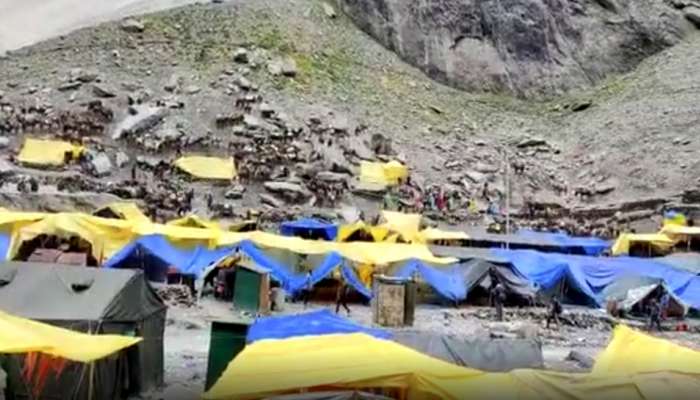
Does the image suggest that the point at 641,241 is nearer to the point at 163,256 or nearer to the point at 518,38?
the point at 163,256

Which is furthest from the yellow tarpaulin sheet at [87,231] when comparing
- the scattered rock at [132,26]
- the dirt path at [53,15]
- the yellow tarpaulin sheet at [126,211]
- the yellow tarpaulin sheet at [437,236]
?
the dirt path at [53,15]

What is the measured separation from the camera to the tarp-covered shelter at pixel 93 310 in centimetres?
1081

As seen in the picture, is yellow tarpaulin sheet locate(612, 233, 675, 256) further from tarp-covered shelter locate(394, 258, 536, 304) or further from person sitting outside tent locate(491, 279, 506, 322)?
person sitting outside tent locate(491, 279, 506, 322)

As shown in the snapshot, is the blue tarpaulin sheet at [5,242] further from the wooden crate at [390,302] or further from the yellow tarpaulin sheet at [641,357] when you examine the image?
the yellow tarpaulin sheet at [641,357]

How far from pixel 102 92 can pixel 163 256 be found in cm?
1864

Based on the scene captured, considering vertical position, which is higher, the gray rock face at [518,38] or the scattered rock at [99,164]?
the gray rock face at [518,38]

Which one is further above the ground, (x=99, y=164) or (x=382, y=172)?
(x=382, y=172)

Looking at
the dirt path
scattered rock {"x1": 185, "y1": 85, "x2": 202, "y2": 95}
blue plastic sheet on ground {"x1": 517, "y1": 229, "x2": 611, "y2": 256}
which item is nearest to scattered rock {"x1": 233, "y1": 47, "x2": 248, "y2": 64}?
scattered rock {"x1": 185, "y1": 85, "x2": 202, "y2": 95}

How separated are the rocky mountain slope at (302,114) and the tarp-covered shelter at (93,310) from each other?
18485 mm

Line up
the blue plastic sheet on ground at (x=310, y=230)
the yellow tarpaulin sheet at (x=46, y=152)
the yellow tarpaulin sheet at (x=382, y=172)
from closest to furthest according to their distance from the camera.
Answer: the blue plastic sheet on ground at (x=310, y=230)
the yellow tarpaulin sheet at (x=46, y=152)
the yellow tarpaulin sheet at (x=382, y=172)

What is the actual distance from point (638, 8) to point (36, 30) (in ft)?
108

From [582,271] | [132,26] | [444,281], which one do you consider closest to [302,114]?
[132,26]

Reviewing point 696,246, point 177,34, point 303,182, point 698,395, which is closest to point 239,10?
point 177,34

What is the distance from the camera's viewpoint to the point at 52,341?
30.2 ft
